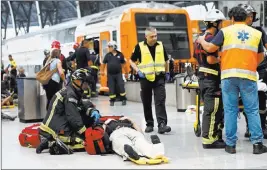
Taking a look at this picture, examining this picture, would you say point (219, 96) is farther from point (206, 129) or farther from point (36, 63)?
point (36, 63)

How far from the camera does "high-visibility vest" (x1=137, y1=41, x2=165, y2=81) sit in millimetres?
7031

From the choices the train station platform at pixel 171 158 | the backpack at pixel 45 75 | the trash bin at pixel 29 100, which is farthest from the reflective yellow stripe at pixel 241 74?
the trash bin at pixel 29 100

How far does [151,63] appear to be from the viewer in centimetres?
702

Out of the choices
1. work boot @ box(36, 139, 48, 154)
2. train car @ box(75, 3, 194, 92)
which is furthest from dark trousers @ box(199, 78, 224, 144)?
train car @ box(75, 3, 194, 92)

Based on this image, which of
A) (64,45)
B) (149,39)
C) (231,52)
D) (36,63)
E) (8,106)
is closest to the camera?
(231,52)

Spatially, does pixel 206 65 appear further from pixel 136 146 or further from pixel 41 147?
pixel 41 147

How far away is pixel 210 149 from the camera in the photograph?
5.78 metres

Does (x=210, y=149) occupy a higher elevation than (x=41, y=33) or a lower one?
lower

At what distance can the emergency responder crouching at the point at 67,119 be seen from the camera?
223 inches

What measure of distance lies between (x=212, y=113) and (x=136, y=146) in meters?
1.24

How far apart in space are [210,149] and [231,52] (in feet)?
4.11

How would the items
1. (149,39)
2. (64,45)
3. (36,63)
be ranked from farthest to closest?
(36,63) < (64,45) < (149,39)

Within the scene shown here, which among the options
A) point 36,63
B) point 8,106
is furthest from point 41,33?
point 8,106

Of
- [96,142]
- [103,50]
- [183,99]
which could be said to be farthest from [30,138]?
[103,50]
